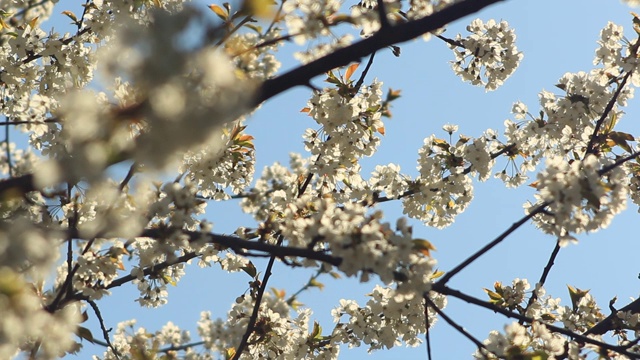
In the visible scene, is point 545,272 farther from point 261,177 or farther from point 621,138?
point 261,177

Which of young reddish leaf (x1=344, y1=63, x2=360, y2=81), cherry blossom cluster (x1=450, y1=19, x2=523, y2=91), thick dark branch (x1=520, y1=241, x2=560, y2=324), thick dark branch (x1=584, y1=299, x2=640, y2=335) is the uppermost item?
cherry blossom cluster (x1=450, y1=19, x2=523, y2=91)

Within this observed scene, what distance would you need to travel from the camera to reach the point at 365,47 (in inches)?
93.7

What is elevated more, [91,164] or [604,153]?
[604,153]

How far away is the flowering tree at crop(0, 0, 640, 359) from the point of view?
170cm

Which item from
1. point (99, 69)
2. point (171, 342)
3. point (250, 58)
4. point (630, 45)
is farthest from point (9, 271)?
point (630, 45)

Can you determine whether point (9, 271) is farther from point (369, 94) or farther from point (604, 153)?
point (604, 153)

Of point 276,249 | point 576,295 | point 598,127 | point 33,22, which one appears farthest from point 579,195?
point 33,22

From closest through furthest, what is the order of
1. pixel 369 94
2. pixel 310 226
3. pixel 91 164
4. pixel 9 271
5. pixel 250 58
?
pixel 91 164 → pixel 9 271 → pixel 250 58 → pixel 310 226 → pixel 369 94

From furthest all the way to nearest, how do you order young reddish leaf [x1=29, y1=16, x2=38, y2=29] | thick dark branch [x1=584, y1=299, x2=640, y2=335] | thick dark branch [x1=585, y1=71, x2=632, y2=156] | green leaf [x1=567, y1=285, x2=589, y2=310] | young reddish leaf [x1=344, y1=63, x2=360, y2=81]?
1. young reddish leaf [x1=29, y1=16, x2=38, y2=29]
2. green leaf [x1=567, y1=285, x2=589, y2=310]
3. young reddish leaf [x1=344, y1=63, x2=360, y2=81]
4. thick dark branch [x1=585, y1=71, x2=632, y2=156]
5. thick dark branch [x1=584, y1=299, x2=640, y2=335]

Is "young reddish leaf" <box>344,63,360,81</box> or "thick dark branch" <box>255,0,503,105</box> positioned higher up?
"young reddish leaf" <box>344,63,360,81</box>

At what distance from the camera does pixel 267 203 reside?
600 cm

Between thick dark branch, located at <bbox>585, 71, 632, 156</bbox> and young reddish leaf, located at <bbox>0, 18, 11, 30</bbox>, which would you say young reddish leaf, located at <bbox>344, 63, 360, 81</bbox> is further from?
young reddish leaf, located at <bbox>0, 18, 11, 30</bbox>

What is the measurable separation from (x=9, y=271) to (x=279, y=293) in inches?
106

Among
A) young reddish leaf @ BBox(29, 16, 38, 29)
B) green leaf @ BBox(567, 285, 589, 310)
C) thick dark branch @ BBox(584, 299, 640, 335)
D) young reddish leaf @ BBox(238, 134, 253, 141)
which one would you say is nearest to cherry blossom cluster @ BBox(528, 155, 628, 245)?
thick dark branch @ BBox(584, 299, 640, 335)
